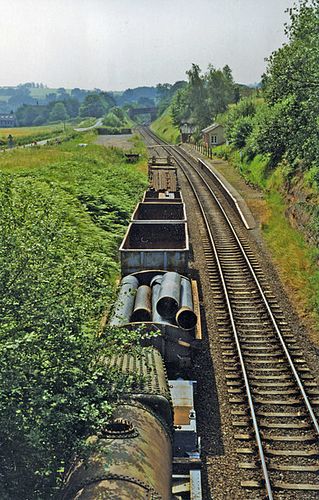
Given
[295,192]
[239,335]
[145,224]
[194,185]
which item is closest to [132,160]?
[194,185]

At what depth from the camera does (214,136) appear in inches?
2371

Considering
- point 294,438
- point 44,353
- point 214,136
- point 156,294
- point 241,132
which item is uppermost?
point 214,136

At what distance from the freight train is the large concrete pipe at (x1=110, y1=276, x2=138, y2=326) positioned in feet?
0.09

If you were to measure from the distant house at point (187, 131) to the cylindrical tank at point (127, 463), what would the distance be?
241ft

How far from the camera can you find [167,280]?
449 inches

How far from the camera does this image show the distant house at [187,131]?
7762 cm

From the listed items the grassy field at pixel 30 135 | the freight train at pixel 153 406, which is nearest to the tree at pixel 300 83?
the freight train at pixel 153 406

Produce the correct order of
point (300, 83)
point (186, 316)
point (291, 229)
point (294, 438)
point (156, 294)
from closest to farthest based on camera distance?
point (294, 438)
point (186, 316)
point (156, 294)
point (300, 83)
point (291, 229)

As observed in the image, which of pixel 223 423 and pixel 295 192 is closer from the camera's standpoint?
pixel 223 423

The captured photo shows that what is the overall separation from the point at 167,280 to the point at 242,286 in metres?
6.02

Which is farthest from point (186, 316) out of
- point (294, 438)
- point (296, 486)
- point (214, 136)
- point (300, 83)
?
point (214, 136)

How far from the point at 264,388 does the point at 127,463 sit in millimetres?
6229

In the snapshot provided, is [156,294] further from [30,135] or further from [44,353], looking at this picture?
[30,135]

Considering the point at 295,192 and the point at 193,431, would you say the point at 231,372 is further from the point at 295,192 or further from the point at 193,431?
the point at 295,192
